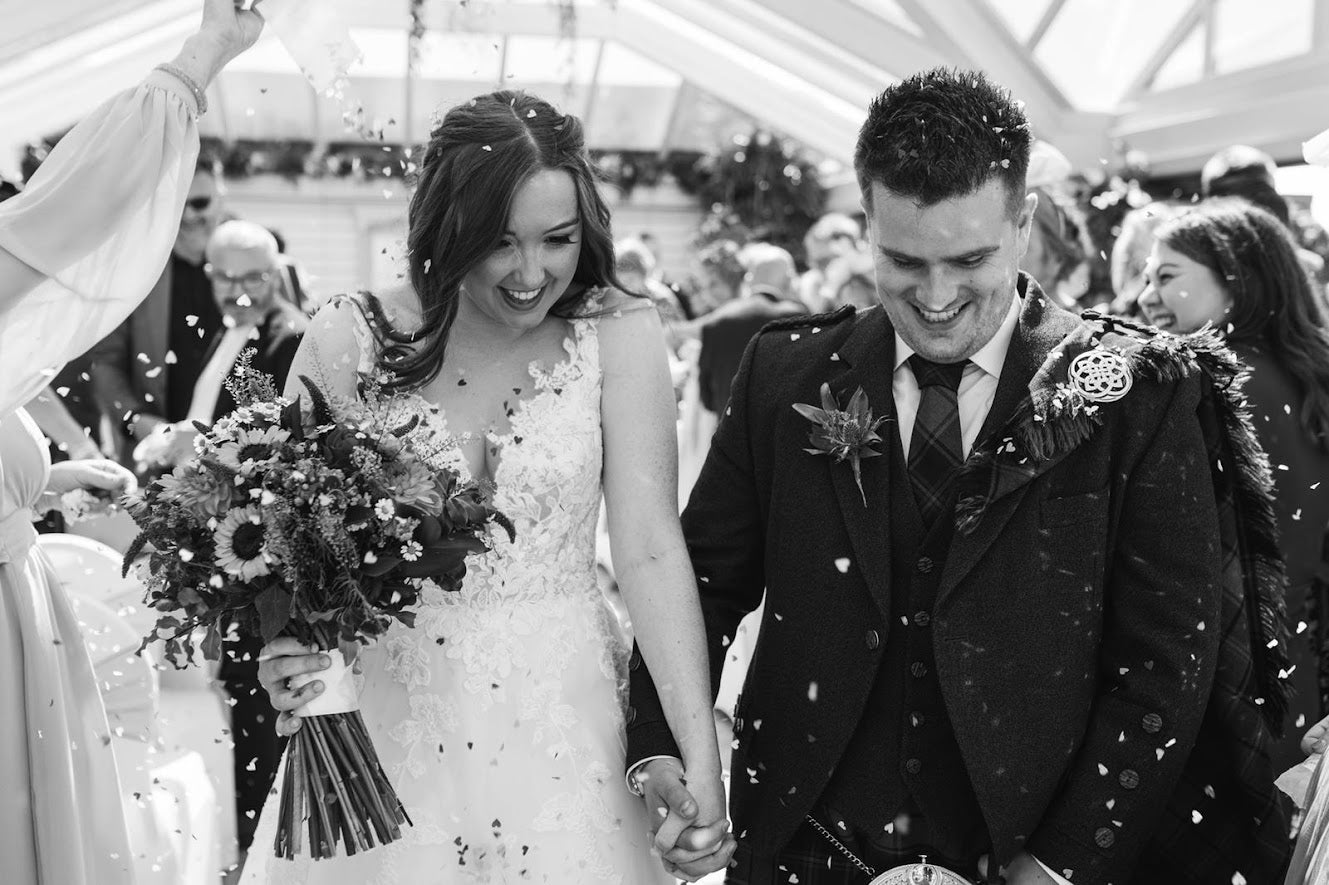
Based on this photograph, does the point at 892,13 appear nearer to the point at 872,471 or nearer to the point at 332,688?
the point at 872,471

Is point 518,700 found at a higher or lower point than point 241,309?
higher

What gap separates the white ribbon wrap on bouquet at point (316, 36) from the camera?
243cm

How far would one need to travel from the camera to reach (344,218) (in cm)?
1933

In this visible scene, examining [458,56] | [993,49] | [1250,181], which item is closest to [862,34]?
[993,49]

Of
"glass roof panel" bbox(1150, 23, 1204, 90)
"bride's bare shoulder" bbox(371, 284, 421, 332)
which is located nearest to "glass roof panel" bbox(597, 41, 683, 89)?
"glass roof panel" bbox(1150, 23, 1204, 90)

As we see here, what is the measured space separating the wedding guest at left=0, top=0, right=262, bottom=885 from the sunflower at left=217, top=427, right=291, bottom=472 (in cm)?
34

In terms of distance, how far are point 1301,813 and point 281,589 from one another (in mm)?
1890

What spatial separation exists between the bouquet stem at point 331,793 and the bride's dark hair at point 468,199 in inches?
26.8

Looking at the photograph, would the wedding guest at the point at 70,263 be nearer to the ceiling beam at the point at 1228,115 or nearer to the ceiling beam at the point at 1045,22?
the ceiling beam at the point at 1228,115

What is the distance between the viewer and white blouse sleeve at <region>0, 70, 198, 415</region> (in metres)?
2.24

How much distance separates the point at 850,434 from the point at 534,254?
0.69 meters

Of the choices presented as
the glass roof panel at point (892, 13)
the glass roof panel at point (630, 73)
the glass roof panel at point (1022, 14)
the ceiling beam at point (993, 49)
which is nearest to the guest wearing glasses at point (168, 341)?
the ceiling beam at point (993, 49)

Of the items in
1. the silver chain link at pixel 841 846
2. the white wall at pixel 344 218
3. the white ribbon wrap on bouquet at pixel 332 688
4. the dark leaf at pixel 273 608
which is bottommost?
the white wall at pixel 344 218

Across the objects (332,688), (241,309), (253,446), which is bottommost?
(241,309)
